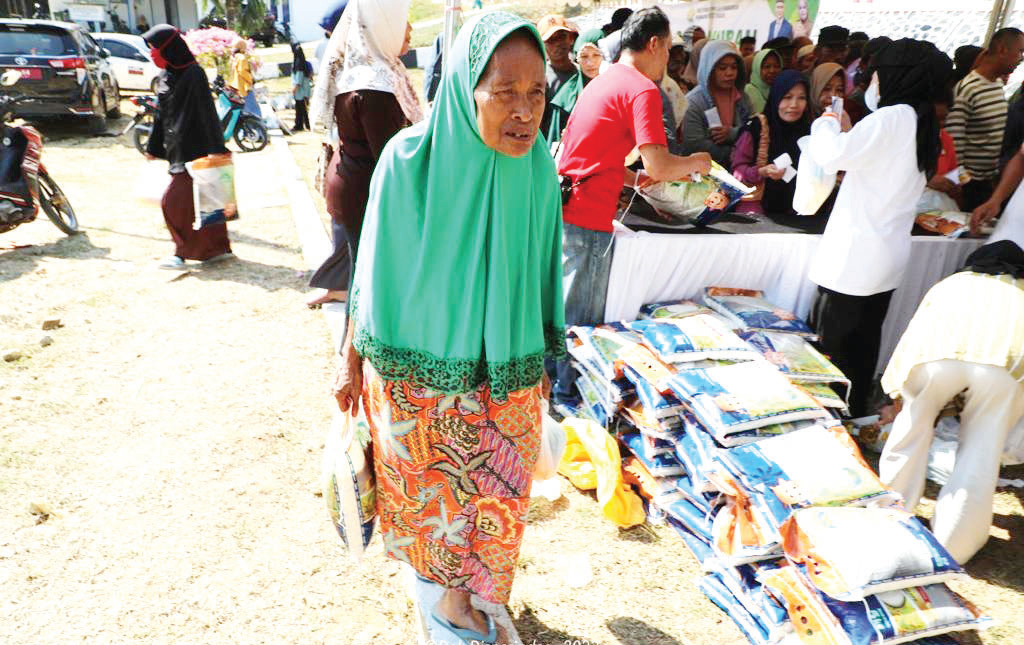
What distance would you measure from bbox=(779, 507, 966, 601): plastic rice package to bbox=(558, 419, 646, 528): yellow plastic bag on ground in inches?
30.8

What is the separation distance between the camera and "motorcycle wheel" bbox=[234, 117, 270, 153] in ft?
33.2

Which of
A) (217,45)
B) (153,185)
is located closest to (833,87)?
(153,185)

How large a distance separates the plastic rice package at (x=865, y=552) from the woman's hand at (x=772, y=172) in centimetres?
224

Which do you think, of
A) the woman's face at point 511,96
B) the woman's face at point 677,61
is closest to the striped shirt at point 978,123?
the woman's face at point 677,61

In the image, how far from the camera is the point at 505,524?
6.66ft

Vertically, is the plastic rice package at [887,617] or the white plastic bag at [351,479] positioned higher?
the white plastic bag at [351,479]

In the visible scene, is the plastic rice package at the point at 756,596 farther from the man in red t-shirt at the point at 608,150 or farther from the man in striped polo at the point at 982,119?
the man in striped polo at the point at 982,119

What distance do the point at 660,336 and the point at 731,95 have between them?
240cm

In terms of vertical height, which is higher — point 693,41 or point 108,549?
point 693,41

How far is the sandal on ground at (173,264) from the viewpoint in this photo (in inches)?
208

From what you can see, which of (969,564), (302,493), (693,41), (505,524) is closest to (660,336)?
(505,524)

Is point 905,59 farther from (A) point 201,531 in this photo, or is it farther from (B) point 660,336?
(A) point 201,531

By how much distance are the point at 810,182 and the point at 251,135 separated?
30.0 ft

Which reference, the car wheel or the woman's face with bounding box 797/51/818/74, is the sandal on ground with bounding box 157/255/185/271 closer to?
the woman's face with bounding box 797/51/818/74
